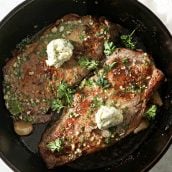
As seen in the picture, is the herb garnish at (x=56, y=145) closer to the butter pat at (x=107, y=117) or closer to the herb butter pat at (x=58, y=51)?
the butter pat at (x=107, y=117)

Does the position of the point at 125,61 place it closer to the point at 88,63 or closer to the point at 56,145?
the point at 88,63

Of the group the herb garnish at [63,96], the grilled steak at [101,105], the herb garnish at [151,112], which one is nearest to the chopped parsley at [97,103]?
the grilled steak at [101,105]

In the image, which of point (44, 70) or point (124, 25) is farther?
point (124, 25)

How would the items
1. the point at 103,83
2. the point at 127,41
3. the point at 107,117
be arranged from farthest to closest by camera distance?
the point at 127,41, the point at 103,83, the point at 107,117

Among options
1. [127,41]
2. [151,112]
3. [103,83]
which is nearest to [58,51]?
[103,83]

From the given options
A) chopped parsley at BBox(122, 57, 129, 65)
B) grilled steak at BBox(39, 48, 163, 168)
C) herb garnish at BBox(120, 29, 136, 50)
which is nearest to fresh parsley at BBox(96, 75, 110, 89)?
grilled steak at BBox(39, 48, 163, 168)
